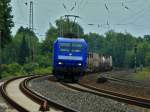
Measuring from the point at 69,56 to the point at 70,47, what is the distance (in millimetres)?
723

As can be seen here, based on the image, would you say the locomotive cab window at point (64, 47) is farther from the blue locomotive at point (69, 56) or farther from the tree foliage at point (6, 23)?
the tree foliage at point (6, 23)

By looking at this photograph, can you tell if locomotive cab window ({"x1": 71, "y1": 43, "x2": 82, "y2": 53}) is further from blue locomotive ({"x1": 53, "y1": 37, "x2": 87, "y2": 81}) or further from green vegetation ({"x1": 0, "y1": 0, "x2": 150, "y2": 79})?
green vegetation ({"x1": 0, "y1": 0, "x2": 150, "y2": 79})

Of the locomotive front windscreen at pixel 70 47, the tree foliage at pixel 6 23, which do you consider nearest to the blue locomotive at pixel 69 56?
the locomotive front windscreen at pixel 70 47

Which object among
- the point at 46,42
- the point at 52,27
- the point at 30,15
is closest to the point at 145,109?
the point at 30,15

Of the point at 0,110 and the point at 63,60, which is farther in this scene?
the point at 63,60

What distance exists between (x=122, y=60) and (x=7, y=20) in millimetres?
80661

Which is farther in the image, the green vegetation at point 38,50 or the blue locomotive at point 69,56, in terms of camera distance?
the green vegetation at point 38,50

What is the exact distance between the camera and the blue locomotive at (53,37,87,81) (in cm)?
3694

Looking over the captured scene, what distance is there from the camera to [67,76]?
131ft

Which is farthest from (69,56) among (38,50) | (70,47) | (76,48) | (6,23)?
(38,50)

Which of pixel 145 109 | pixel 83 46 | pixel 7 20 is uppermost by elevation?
pixel 7 20

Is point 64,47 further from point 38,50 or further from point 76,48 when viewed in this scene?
point 38,50

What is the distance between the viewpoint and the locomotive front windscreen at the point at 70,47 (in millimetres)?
37247

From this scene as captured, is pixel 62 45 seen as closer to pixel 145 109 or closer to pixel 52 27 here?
pixel 145 109
